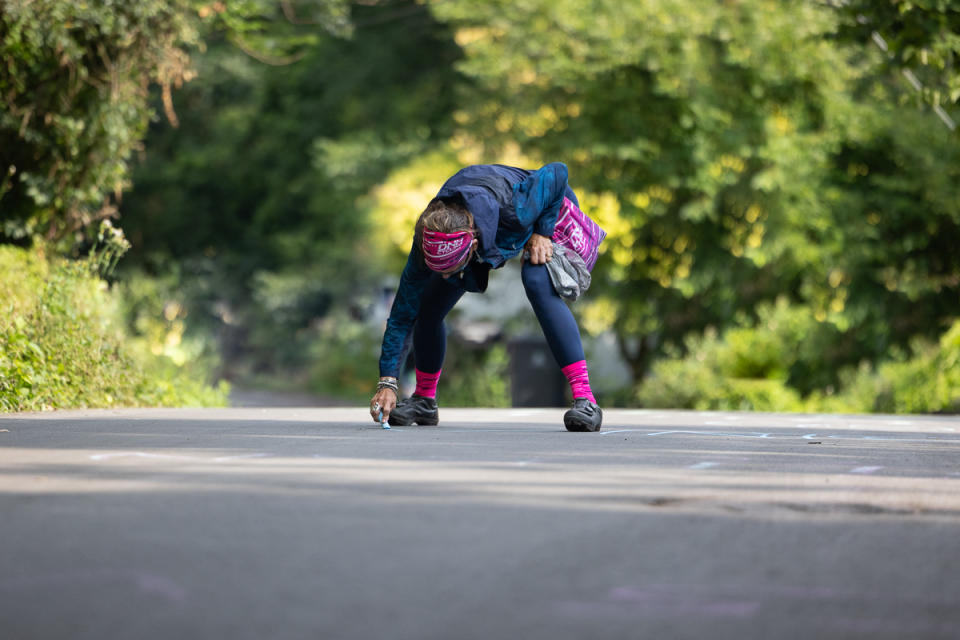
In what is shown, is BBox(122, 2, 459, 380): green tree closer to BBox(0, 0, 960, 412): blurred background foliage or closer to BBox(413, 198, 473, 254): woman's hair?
BBox(0, 0, 960, 412): blurred background foliage

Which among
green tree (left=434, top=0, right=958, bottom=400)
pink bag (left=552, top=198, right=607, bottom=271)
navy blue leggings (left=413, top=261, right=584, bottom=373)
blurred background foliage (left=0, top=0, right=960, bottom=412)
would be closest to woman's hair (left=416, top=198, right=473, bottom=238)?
navy blue leggings (left=413, top=261, right=584, bottom=373)

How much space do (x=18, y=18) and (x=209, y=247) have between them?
21.2 metres

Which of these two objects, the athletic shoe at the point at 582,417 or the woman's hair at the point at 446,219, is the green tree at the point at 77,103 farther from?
the athletic shoe at the point at 582,417

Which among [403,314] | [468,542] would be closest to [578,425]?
[403,314]

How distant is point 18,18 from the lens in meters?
11.8

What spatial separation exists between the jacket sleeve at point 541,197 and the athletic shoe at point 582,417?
0.94 metres

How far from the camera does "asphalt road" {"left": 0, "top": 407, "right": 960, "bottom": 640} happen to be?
2.75 metres

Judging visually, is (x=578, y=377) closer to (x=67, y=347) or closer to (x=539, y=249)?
(x=539, y=249)

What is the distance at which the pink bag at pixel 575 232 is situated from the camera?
7.36m

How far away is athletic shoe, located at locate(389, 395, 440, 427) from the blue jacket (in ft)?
1.17

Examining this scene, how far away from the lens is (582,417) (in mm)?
7234

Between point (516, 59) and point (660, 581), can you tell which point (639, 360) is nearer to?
point (516, 59)

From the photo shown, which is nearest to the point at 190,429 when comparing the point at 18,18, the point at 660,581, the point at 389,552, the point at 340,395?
the point at 389,552

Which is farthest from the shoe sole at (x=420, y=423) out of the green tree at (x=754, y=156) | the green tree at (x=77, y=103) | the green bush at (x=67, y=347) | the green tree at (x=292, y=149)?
the green tree at (x=292, y=149)
